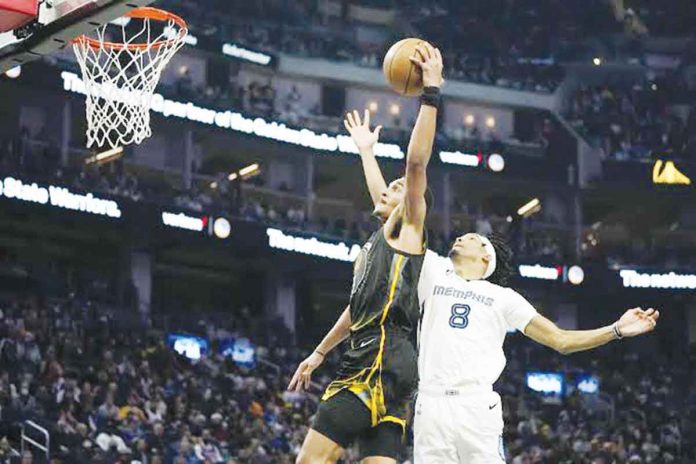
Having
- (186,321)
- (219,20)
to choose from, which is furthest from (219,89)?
(186,321)

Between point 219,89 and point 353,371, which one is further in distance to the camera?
point 219,89

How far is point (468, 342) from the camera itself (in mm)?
7117

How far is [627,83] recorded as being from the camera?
41562 millimetres

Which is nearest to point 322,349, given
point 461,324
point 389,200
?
point 461,324

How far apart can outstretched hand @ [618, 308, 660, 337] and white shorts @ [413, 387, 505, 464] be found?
824 millimetres

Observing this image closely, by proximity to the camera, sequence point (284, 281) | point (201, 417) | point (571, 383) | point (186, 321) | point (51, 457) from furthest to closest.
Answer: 1. point (284, 281)
2. point (571, 383)
3. point (186, 321)
4. point (201, 417)
5. point (51, 457)

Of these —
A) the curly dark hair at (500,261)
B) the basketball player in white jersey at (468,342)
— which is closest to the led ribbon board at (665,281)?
the curly dark hair at (500,261)

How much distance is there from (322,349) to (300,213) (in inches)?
1067

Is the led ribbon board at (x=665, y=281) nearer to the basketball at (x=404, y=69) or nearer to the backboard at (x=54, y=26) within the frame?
the backboard at (x=54, y=26)

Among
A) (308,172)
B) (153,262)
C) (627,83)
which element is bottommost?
(153,262)

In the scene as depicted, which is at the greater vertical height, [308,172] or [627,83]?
[627,83]

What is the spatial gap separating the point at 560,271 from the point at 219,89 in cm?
1063

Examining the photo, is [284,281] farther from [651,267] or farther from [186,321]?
[651,267]

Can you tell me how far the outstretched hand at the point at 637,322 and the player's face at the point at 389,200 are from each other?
1365mm
